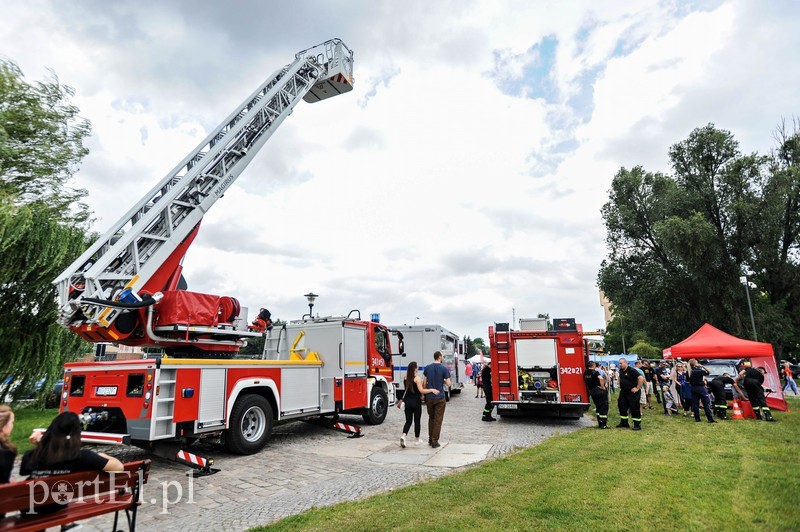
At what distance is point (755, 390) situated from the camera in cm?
1268

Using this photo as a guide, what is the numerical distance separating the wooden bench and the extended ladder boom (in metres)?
3.74

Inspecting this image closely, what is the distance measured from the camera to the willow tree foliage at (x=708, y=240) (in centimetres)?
2555

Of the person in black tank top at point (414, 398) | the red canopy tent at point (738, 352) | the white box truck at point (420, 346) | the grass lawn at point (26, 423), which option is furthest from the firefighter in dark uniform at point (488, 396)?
the grass lawn at point (26, 423)

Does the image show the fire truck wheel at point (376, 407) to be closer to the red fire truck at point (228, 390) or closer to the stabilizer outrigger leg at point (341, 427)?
the red fire truck at point (228, 390)

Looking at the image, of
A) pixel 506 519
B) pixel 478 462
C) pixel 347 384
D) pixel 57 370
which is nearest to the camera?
pixel 506 519

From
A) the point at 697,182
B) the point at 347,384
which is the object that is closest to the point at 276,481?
the point at 347,384

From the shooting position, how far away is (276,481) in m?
6.59

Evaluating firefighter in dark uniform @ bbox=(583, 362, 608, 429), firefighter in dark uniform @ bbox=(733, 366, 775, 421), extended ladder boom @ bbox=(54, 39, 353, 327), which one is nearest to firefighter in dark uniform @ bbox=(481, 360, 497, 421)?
firefighter in dark uniform @ bbox=(583, 362, 608, 429)

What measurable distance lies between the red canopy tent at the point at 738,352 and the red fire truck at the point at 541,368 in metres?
5.82

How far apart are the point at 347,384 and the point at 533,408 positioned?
558 cm

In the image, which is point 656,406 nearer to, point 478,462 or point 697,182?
point 478,462

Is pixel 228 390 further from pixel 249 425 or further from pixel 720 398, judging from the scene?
pixel 720 398

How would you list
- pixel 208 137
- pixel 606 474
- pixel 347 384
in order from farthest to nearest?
1. pixel 347 384
2. pixel 208 137
3. pixel 606 474

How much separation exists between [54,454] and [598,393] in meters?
11.0
